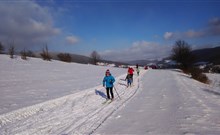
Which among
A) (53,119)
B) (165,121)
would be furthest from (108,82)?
(165,121)

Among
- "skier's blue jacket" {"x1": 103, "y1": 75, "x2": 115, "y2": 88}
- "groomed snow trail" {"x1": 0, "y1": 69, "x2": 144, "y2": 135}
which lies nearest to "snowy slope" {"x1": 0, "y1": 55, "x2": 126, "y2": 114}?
"groomed snow trail" {"x1": 0, "y1": 69, "x2": 144, "y2": 135}

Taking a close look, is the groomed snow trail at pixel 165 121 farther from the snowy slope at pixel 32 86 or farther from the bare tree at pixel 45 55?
the bare tree at pixel 45 55

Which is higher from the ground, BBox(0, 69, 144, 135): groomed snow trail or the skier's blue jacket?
the skier's blue jacket

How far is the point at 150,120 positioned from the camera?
7922 millimetres

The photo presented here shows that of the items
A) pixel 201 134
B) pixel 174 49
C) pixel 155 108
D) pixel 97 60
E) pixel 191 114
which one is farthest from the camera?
pixel 97 60

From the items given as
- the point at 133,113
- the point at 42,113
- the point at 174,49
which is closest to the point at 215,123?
the point at 133,113

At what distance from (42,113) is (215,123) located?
7205 mm

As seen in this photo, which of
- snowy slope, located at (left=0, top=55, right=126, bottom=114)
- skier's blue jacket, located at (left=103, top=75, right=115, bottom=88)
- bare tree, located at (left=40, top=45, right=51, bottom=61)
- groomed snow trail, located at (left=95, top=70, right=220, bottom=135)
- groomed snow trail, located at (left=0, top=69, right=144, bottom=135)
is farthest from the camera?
bare tree, located at (left=40, top=45, right=51, bottom=61)

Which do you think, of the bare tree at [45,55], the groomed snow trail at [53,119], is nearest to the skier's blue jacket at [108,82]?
the groomed snow trail at [53,119]

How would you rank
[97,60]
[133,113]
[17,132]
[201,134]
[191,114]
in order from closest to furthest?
[201,134], [17,132], [191,114], [133,113], [97,60]

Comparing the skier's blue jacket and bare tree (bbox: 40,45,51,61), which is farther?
bare tree (bbox: 40,45,51,61)

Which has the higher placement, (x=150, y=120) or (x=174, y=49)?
(x=174, y=49)

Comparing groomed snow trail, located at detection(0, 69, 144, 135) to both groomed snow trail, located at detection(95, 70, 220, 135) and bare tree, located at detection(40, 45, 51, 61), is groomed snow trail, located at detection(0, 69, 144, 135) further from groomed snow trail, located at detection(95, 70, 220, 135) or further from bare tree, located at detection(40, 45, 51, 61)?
bare tree, located at detection(40, 45, 51, 61)

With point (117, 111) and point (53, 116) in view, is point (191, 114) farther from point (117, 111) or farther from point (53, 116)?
point (53, 116)
